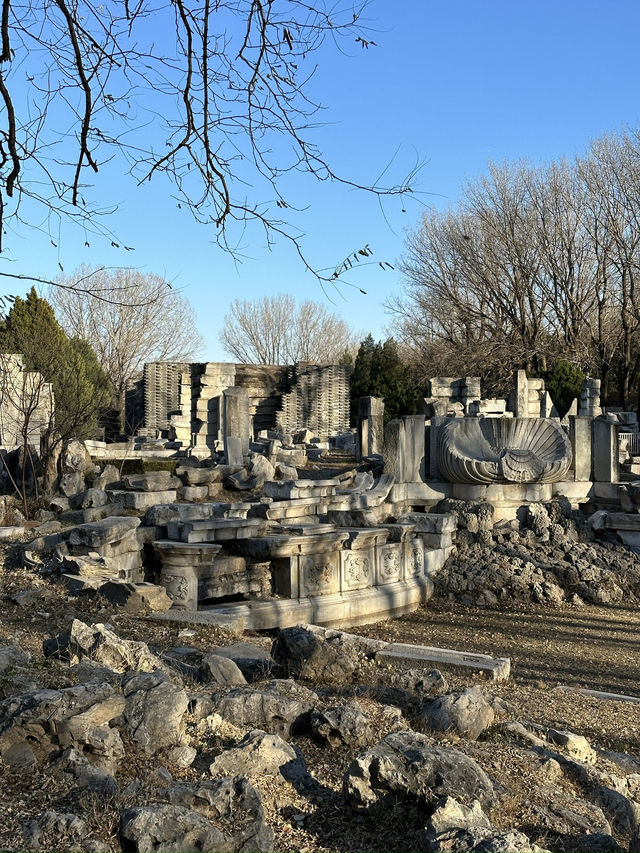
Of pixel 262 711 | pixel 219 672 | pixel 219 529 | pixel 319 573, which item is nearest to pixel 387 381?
pixel 319 573

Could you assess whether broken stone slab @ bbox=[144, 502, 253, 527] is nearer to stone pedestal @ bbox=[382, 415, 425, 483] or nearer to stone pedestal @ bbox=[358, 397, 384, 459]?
stone pedestal @ bbox=[382, 415, 425, 483]

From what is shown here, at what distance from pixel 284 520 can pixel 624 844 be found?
23.2 feet

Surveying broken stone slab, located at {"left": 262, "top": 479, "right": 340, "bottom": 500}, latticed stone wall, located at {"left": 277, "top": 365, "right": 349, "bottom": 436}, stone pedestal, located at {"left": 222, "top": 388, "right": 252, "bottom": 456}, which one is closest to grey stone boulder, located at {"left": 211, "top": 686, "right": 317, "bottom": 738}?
Answer: broken stone slab, located at {"left": 262, "top": 479, "right": 340, "bottom": 500}

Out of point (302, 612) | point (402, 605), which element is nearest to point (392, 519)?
point (402, 605)

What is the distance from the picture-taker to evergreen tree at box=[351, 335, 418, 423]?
87.5 ft

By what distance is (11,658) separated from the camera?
405 cm

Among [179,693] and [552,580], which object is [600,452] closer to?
[552,580]

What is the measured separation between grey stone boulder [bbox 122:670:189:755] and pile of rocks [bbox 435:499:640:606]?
738 centimetres

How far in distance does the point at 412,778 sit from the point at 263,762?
0.61m

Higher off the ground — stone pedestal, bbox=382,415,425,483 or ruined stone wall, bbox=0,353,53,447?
ruined stone wall, bbox=0,353,53,447

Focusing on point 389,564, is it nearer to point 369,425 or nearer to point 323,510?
point 323,510

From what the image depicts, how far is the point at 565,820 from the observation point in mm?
2877

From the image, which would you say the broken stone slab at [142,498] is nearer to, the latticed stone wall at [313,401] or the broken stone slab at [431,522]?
the broken stone slab at [431,522]

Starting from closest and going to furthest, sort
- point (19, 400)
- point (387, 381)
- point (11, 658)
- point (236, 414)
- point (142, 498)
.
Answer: point (11, 658)
point (142, 498)
point (19, 400)
point (236, 414)
point (387, 381)
